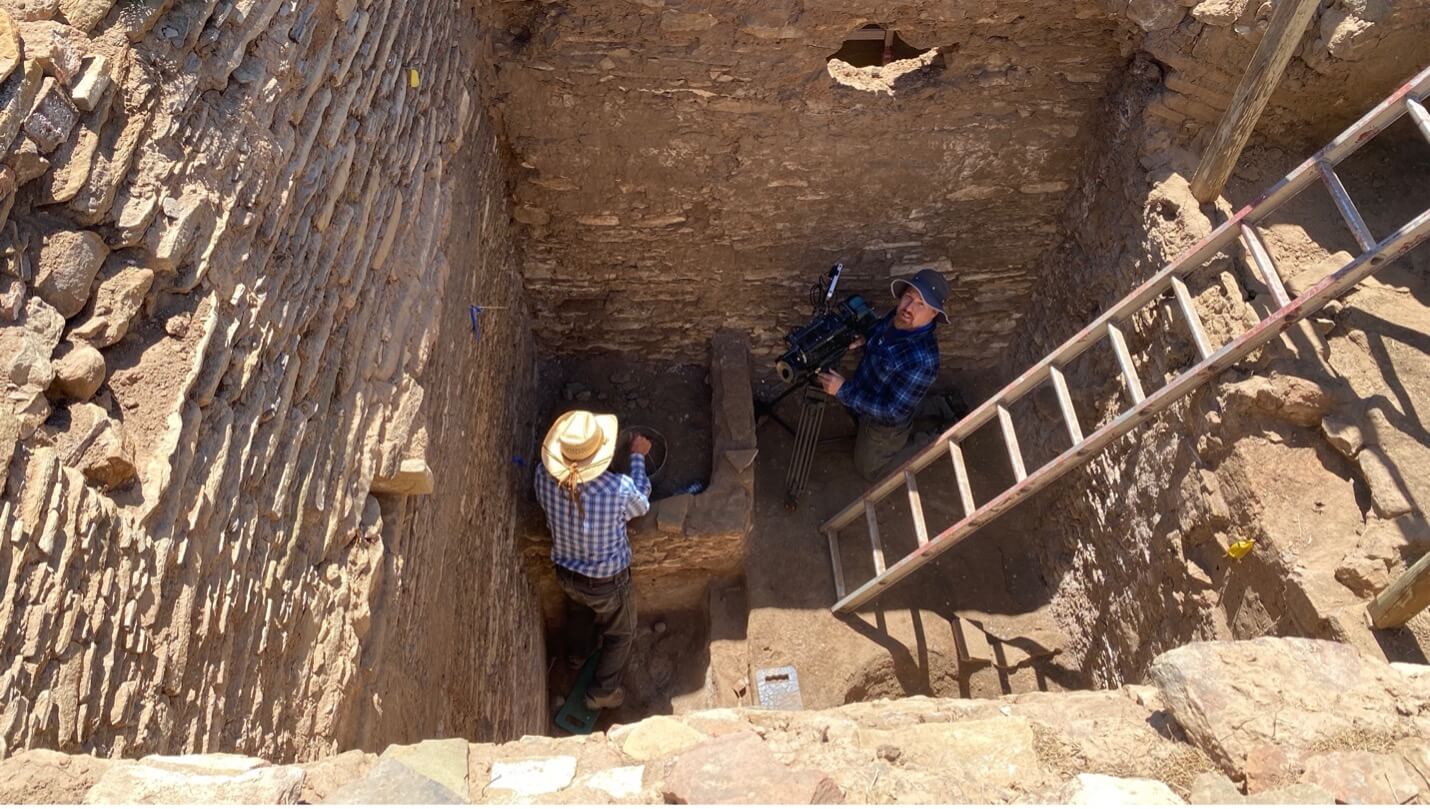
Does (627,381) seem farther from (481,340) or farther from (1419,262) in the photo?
(1419,262)

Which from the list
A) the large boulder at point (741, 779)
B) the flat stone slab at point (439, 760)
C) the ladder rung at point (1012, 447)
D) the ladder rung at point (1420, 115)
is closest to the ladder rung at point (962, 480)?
the ladder rung at point (1012, 447)

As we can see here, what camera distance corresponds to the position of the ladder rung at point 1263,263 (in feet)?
11.2

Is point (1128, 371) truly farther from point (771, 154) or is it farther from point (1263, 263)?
point (771, 154)

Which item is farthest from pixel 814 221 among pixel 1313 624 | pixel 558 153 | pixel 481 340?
pixel 1313 624

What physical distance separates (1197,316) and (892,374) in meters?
1.63

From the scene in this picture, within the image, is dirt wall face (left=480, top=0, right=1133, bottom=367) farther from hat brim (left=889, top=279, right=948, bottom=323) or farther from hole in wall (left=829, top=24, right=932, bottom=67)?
hole in wall (left=829, top=24, right=932, bottom=67)

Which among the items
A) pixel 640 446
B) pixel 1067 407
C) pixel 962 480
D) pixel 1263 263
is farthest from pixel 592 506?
pixel 1263 263

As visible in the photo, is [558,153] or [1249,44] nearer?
[1249,44]

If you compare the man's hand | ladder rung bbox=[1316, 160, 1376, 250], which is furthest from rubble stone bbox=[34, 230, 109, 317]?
ladder rung bbox=[1316, 160, 1376, 250]

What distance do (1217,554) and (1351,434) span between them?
70 cm

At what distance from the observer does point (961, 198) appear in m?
5.03

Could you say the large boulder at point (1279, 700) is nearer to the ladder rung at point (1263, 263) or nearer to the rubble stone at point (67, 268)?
the ladder rung at point (1263, 263)

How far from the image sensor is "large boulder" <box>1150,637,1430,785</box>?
6.77 feet

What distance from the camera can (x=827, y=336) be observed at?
5.00 meters
